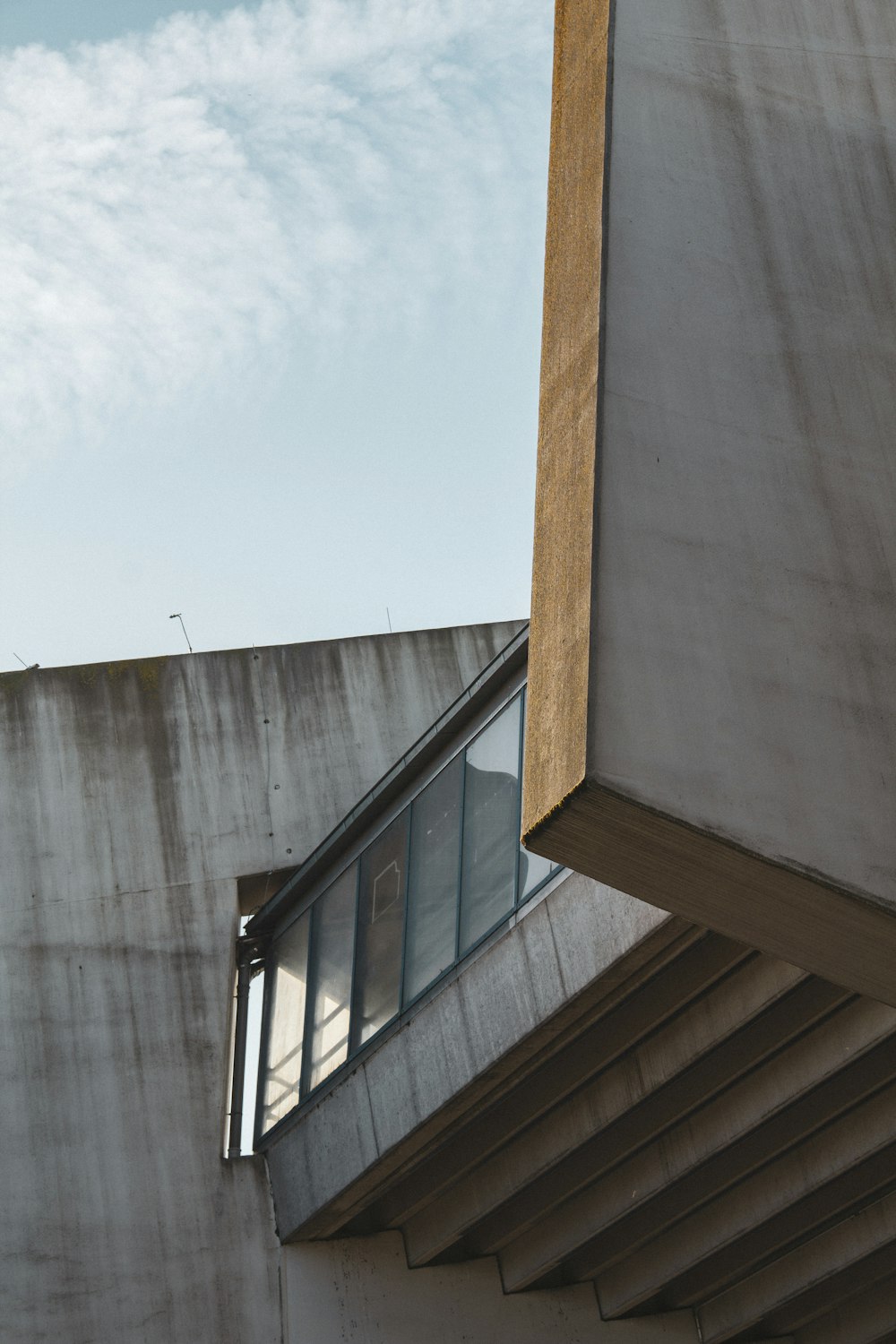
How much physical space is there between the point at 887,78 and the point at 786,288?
2.32 metres

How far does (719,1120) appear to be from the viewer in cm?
1174

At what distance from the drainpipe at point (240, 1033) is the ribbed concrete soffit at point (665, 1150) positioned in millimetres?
967

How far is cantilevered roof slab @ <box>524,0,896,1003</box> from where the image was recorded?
6.51 meters

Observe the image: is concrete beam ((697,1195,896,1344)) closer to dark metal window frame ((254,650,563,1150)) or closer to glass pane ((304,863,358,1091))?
dark metal window frame ((254,650,563,1150))

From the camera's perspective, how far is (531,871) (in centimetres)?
1166

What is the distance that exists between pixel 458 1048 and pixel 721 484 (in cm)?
646

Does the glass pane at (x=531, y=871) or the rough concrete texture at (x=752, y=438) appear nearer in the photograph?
the rough concrete texture at (x=752, y=438)

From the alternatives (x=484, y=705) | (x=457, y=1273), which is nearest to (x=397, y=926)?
(x=484, y=705)

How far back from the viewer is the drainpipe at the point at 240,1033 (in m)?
15.6

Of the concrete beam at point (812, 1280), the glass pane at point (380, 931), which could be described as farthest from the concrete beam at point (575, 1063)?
the concrete beam at point (812, 1280)

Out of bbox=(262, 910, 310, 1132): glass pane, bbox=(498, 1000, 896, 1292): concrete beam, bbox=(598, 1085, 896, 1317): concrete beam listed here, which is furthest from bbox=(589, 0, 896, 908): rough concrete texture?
bbox=(262, 910, 310, 1132): glass pane

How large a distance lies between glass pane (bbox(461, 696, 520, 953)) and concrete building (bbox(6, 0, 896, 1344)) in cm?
5

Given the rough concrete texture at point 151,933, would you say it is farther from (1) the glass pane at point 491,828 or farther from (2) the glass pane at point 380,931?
(1) the glass pane at point 491,828

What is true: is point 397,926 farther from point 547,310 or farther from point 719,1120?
point 547,310
